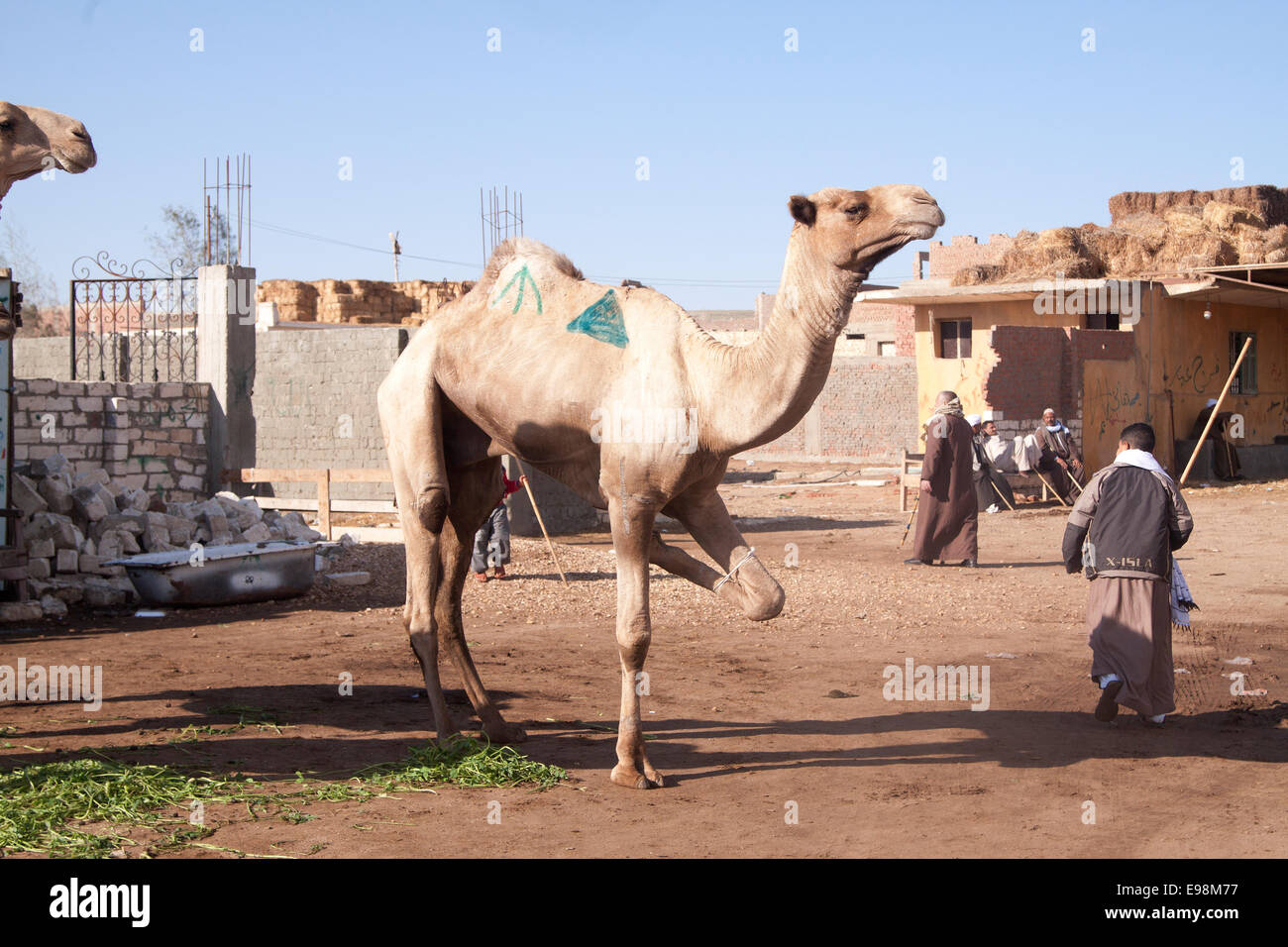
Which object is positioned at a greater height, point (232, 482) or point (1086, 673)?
point (232, 482)

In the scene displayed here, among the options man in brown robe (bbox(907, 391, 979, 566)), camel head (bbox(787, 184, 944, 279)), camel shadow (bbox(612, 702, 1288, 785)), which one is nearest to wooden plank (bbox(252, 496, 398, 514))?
man in brown robe (bbox(907, 391, 979, 566))

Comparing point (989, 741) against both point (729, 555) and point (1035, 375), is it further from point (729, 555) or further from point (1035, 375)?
point (1035, 375)

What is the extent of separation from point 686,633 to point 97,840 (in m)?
6.29

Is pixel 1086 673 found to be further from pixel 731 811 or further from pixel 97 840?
pixel 97 840

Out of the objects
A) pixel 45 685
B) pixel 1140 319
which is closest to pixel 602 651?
pixel 45 685

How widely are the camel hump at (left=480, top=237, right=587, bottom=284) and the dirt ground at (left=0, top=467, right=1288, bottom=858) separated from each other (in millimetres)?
2558

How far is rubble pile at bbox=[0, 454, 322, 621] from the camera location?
12.0m

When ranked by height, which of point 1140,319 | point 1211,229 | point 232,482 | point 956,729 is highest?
point 1211,229

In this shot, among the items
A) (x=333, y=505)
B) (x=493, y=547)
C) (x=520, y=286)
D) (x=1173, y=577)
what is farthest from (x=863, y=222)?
(x=333, y=505)

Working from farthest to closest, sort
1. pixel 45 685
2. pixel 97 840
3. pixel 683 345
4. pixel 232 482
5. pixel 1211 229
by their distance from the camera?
1. pixel 1211 229
2. pixel 232 482
3. pixel 45 685
4. pixel 683 345
5. pixel 97 840

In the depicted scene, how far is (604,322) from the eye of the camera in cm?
597

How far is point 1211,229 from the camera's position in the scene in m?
28.9

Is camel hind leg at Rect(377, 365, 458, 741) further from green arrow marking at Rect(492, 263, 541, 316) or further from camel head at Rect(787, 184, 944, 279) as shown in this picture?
camel head at Rect(787, 184, 944, 279)

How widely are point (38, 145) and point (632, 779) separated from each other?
434cm
